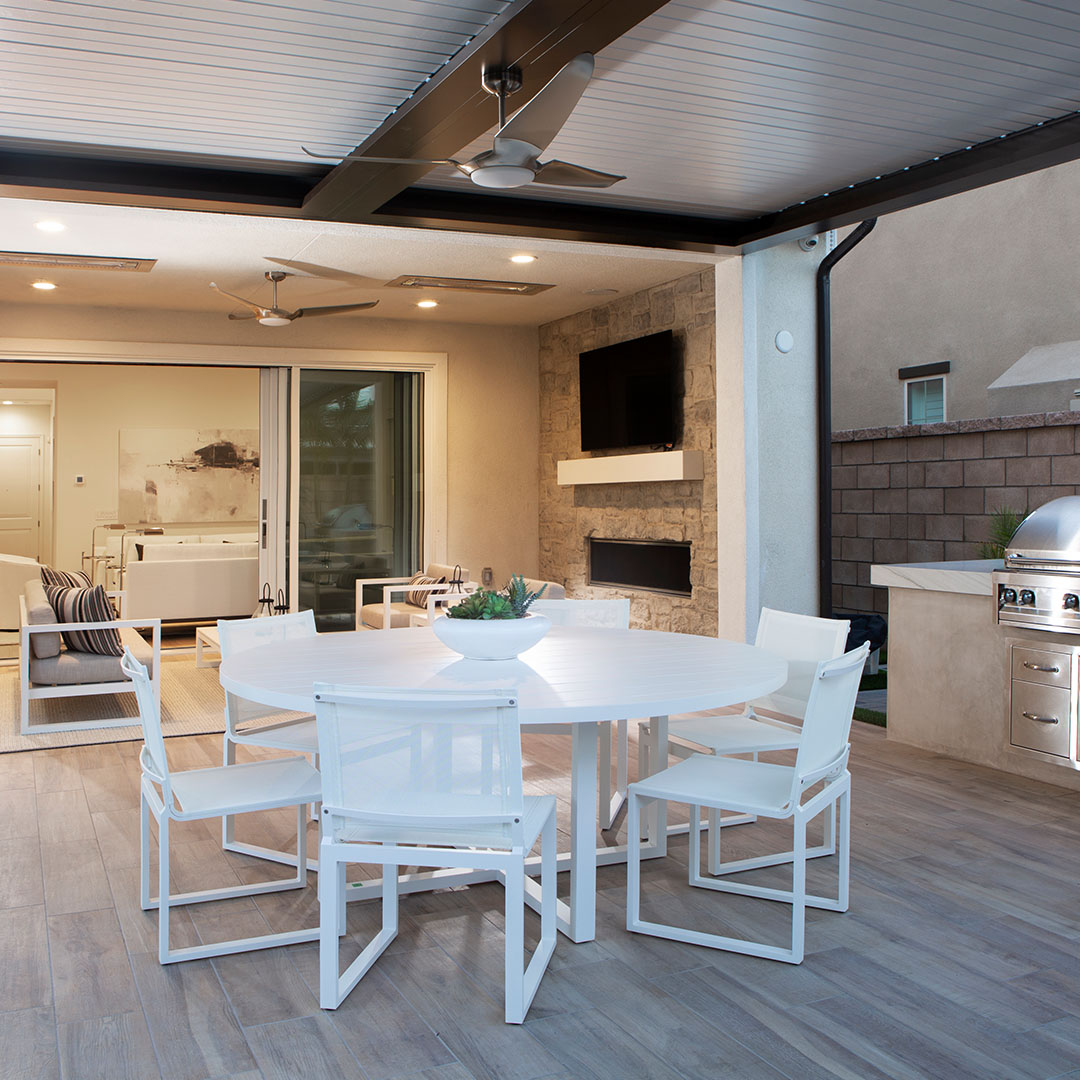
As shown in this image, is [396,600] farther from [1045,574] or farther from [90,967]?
[90,967]

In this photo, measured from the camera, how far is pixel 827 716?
252 cm

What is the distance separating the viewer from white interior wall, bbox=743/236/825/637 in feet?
19.4

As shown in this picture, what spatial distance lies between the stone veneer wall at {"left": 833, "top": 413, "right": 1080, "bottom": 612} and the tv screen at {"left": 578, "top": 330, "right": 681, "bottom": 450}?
6.30 feet

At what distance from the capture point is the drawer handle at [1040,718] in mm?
4039

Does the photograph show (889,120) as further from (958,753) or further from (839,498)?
(839,498)

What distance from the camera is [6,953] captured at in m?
2.58

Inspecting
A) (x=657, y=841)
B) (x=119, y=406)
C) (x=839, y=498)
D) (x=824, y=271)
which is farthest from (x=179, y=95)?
(x=119, y=406)

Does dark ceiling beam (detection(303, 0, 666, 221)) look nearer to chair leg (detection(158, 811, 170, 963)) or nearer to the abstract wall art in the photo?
chair leg (detection(158, 811, 170, 963))

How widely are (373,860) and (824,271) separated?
493cm

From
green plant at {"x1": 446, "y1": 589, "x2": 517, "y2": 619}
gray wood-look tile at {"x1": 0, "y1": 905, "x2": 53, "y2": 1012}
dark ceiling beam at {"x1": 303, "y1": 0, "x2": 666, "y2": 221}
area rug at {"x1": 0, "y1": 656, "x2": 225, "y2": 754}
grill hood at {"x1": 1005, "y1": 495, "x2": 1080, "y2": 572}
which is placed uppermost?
dark ceiling beam at {"x1": 303, "y1": 0, "x2": 666, "y2": 221}

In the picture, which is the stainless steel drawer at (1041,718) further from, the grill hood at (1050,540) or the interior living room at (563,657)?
the grill hood at (1050,540)

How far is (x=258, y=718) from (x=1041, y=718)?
303cm

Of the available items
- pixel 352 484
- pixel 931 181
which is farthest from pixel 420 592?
pixel 931 181

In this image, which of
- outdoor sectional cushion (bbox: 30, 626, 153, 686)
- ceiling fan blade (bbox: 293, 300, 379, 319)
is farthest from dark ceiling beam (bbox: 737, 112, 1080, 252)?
outdoor sectional cushion (bbox: 30, 626, 153, 686)
